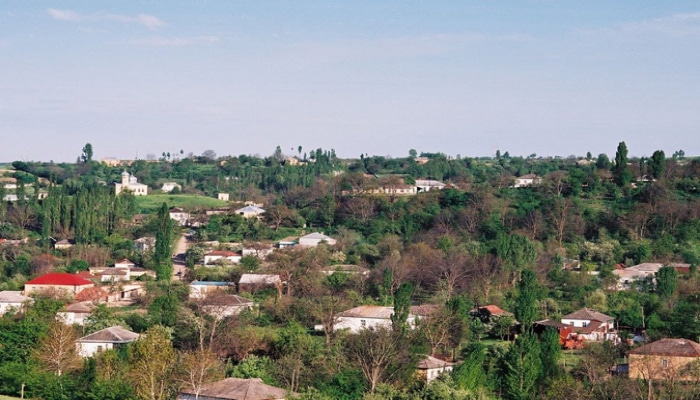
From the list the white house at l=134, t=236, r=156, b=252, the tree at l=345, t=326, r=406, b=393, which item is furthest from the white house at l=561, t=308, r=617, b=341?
the white house at l=134, t=236, r=156, b=252

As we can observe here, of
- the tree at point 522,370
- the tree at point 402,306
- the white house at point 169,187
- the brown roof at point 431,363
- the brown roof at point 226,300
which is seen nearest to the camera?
the tree at point 522,370

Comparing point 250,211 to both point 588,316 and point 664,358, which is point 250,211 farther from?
point 664,358

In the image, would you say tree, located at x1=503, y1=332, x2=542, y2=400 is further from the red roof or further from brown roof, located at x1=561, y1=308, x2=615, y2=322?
the red roof

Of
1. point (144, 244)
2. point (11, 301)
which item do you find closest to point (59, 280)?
point (11, 301)

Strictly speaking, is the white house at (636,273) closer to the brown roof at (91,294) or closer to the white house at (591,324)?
the white house at (591,324)

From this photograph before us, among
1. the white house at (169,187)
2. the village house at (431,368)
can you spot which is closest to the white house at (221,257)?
the village house at (431,368)
